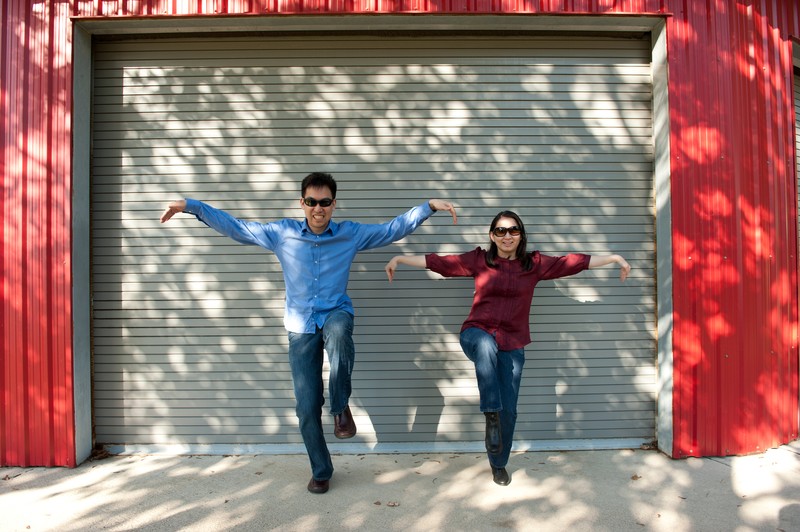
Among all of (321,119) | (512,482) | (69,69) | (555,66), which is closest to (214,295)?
(321,119)

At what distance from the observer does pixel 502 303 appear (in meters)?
3.75

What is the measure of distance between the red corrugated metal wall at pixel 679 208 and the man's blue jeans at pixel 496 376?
1.54 m

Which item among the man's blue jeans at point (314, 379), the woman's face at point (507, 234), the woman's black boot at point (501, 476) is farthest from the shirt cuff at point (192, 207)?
the woman's black boot at point (501, 476)

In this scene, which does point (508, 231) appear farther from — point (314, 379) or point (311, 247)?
point (314, 379)

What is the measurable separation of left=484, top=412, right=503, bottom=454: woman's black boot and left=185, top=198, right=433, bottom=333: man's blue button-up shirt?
1.23m

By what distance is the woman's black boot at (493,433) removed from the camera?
140 inches

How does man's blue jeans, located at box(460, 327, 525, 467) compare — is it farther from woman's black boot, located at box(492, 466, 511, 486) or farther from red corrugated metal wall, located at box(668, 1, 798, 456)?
red corrugated metal wall, located at box(668, 1, 798, 456)

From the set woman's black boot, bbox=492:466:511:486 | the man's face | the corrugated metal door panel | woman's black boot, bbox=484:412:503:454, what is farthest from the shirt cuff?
woman's black boot, bbox=492:466:511:486

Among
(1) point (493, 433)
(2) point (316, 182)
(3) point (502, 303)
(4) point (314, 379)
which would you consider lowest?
(1) point (493, 433)

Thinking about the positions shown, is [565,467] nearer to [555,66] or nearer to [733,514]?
[733,514]

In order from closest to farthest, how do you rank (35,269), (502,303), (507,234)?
(507,234) < (502,303) < (35,269)

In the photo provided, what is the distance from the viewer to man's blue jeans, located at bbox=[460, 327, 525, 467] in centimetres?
353

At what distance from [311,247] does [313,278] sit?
23cm

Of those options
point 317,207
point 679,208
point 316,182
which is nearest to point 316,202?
point 317,207
